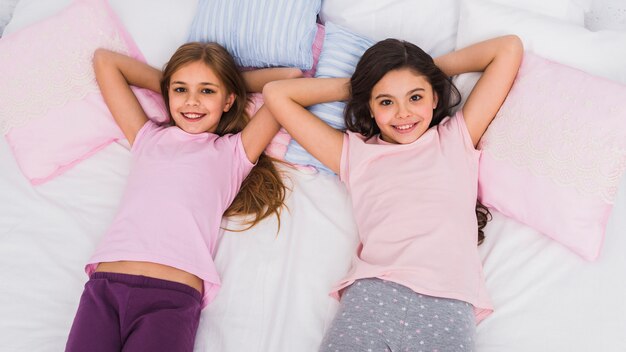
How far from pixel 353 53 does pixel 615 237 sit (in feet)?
2.91

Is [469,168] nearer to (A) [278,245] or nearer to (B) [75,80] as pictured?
(A) [278,245]

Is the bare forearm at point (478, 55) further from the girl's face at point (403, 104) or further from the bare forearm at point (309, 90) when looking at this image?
the bare forearm at point (309, 90)

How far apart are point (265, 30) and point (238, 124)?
31 cm

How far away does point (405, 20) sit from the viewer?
1.78 metres

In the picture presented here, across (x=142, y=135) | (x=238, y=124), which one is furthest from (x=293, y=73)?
(x=142, y=135)

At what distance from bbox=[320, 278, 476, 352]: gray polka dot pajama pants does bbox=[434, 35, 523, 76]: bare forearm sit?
0.68 metres

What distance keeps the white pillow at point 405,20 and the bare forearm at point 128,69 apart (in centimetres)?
63

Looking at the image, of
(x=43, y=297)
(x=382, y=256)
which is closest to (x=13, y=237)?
(x=43, y=297)

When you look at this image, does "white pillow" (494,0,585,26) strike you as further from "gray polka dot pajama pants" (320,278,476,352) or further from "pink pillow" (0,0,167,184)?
"pink pillow" (0,0,167,184)

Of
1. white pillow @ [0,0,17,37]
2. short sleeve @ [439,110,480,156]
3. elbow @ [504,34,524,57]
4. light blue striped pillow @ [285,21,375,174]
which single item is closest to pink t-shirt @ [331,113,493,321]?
short sleeve @ [439,110,480,156]

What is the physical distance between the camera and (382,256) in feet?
4.46

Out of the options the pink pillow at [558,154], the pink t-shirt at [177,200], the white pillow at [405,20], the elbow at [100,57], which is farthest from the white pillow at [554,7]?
the elbow at [100,57]

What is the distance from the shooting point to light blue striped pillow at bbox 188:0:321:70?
1.69m

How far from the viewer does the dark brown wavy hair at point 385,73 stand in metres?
1.49
